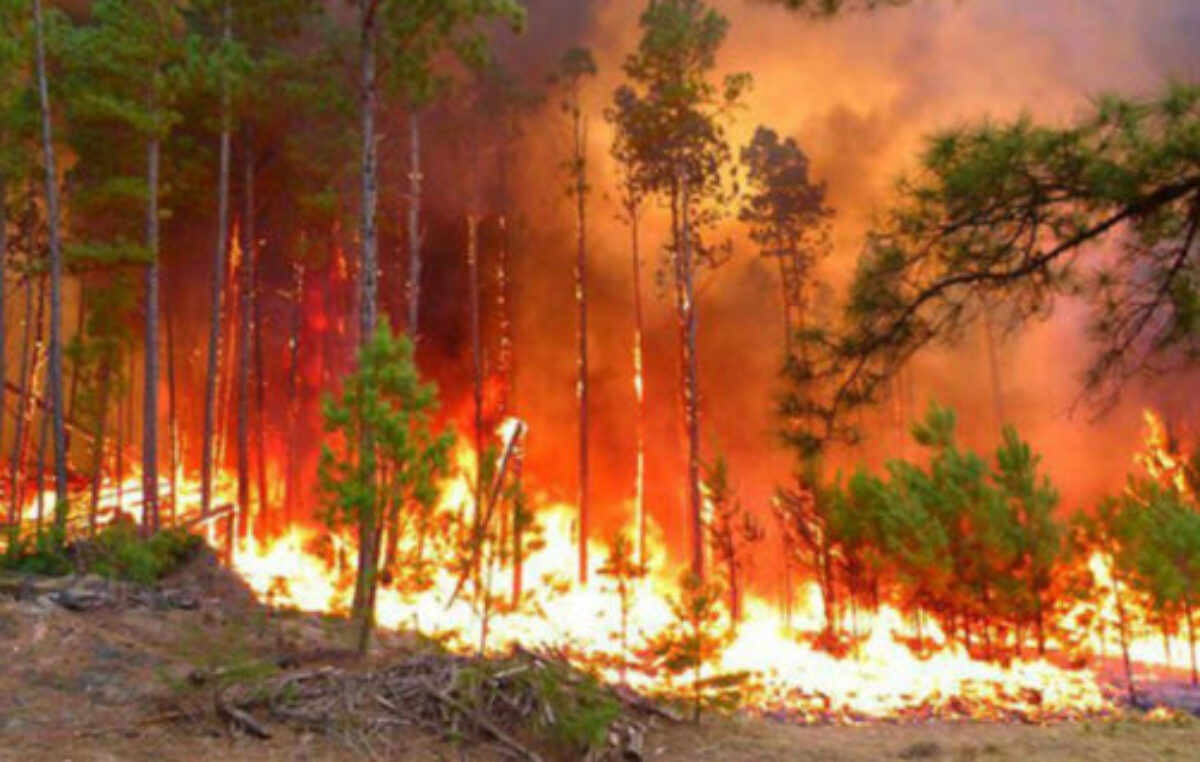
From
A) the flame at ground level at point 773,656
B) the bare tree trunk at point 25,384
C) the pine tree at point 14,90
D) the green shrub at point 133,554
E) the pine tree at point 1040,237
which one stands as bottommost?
the flame at ground level at point 773,656

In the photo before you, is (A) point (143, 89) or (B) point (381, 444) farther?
(A) point (143, 89)

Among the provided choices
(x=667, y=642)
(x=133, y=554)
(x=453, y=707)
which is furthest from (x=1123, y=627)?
(x=133, y=554)

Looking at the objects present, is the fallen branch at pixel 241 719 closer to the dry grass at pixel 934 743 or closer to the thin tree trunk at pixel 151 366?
the dry grass at pixel 934 743

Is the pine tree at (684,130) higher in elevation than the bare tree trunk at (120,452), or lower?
higher

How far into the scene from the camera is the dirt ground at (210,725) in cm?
591

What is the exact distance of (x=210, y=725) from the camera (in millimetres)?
6207

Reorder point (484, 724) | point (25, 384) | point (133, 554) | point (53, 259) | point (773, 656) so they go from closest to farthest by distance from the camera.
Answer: point (484, 724) < point (133, 554) < point (53, 259) < point (773, 656) < point (25, 384)

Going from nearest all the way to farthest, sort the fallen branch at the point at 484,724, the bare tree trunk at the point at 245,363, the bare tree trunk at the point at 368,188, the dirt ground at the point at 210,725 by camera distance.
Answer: the dirt ground at the point at 210,725 < the fallen branch at the point at 484,724 < the bare tree trunk at the point at 368,188 < the bare tree trunk at the point at 245,363

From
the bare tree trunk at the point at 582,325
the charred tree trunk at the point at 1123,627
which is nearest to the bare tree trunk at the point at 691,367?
the bare tree trunk at the point at 582,325

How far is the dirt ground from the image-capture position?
19.4 ft

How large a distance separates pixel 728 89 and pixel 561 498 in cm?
1286

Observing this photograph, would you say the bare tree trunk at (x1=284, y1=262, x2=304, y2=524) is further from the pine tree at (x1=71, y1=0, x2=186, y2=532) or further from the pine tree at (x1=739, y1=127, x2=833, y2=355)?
the pine tree at (x1=739, y1=127, x2=833, y2=355)

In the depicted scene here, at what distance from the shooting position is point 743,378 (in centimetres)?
3142

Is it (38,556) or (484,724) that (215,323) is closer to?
(38,556)
